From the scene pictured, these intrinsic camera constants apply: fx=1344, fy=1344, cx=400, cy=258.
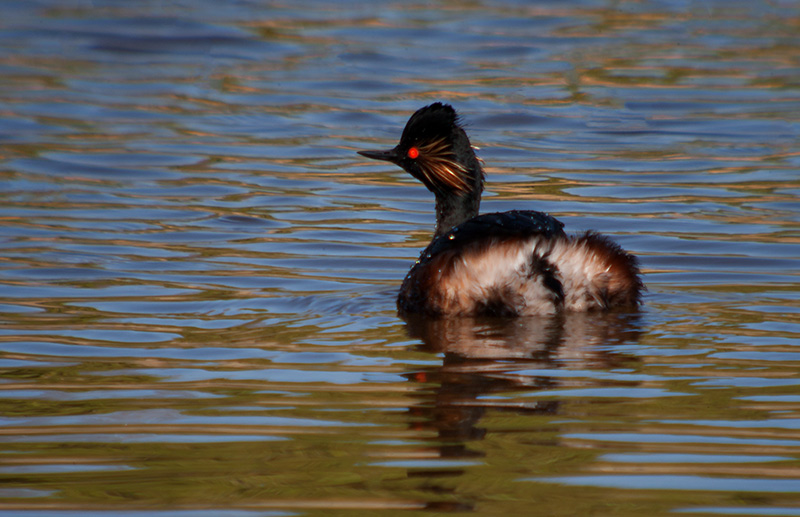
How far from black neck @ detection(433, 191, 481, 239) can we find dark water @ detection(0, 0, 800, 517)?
52cm

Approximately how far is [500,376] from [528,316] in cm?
128

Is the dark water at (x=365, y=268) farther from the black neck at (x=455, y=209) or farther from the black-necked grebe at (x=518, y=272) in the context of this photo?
the black neck at (x=455, y=209)

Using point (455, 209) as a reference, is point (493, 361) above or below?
below

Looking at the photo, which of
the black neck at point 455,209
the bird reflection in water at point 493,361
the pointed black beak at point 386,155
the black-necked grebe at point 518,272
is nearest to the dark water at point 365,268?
the bird reflection in water at point 493,361

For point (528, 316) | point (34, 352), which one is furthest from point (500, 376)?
point (34, 352)

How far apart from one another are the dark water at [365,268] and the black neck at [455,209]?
0.52 m

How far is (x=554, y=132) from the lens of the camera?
14.3m

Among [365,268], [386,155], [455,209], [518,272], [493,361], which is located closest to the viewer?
[493,361]

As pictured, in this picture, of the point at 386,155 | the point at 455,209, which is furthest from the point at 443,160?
the point at 386,155

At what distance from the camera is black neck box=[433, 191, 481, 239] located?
791 cm

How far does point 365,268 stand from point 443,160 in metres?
1.29

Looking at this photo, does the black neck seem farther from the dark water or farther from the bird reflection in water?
the bird reflection in water

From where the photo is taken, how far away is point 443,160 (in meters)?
7.79

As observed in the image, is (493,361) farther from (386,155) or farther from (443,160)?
(386,155)
